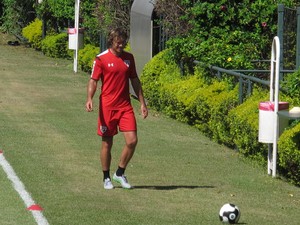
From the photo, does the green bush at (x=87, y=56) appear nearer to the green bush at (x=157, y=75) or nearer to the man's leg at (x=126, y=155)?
the green bush at (x=157, y=75)

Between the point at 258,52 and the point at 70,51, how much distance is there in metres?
16.7

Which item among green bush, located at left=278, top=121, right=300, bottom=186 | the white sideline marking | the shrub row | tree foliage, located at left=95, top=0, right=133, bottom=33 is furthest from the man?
tree foliage, located at left=95, top=0, right=133, bottom=33

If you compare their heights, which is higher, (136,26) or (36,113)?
(136,26)

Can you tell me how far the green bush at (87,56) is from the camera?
108ft

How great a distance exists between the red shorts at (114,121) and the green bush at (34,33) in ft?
93.9

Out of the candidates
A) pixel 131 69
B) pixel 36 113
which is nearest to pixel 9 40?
pixel 36 113

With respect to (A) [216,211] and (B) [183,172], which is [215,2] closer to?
(B) [183,172]

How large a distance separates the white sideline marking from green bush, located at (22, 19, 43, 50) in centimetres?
2583

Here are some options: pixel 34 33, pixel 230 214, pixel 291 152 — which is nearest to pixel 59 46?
pixel 34 33

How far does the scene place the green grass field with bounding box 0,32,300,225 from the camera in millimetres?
12297

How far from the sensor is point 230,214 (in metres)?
11.7

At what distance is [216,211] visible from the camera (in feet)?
41.4

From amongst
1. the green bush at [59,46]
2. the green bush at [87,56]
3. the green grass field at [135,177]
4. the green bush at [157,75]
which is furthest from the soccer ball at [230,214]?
the green bush at [59,46]

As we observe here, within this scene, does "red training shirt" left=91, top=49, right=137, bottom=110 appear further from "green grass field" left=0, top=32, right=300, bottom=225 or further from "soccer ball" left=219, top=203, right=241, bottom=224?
"soccer ball" left=219, top=203, right=241, bottom=224
